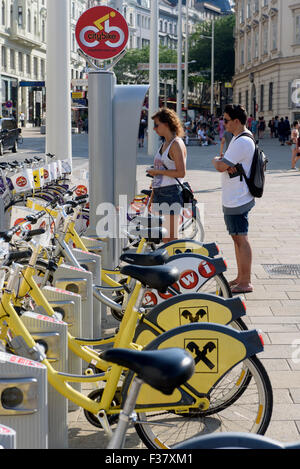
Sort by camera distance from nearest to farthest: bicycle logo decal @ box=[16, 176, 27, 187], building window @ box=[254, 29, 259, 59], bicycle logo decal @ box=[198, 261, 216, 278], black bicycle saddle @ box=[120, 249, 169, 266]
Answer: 1. black bicycle saddle @ box=[120, 249, 169, 266]
2. bicycle logo decal @ box=[198, 261, 216, 278]
3. bicycle logo decal @ box=[16, 176, 27, 187]
4. building window @ box=[254, 29, 259, 59]

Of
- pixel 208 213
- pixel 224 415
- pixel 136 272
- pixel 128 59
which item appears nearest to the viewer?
pixel 136 272

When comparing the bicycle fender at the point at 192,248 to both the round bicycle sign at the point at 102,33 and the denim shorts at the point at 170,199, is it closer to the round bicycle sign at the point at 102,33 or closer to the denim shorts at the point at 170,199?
the denim shorts at the point at 170,199

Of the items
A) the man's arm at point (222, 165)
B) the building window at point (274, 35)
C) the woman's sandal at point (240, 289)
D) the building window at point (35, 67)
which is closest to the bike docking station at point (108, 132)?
the man's arm at point (222, 165)

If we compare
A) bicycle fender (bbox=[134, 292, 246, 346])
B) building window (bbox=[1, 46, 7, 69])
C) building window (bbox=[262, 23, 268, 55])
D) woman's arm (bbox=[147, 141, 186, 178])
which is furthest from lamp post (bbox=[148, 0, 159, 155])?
building window (bbox=[1, 46, 7, 69])

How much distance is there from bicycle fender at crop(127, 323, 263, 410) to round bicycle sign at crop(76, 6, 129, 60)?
445 cm

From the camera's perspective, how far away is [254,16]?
67.2 meters

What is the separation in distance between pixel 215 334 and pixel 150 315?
2.03 feet

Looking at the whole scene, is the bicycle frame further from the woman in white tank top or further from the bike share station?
the woman in white tank top

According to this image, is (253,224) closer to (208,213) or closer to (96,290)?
(208,213)

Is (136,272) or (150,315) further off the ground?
(136,272)

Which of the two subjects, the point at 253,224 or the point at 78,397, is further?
the point at 253,224

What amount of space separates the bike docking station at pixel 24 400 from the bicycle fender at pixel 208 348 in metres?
0.58

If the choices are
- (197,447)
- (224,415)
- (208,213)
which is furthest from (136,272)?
(208,213)

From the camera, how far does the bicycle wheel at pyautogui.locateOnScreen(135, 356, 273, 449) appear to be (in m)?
3.73
